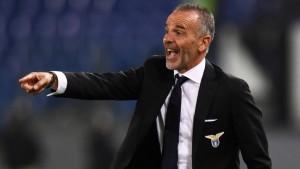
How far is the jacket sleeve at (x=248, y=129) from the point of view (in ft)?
8.28

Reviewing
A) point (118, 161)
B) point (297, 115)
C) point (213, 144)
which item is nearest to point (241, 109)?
point (213, 144)

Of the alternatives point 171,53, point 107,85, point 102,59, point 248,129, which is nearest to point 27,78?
point 107,85

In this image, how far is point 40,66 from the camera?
662 cm

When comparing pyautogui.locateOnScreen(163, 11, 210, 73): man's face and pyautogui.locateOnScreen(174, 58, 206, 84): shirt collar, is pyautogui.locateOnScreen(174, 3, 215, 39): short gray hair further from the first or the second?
pyautogui.locateOnScreen(174, 58, 206, 84): shirt collar

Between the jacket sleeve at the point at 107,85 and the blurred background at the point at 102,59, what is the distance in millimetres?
3720

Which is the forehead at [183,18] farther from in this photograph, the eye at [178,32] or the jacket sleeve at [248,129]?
the jacket sleeve at [248,129]

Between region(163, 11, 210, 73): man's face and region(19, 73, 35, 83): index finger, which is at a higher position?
region(163, 11, 210, 73): man's face

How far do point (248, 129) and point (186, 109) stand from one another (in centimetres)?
22

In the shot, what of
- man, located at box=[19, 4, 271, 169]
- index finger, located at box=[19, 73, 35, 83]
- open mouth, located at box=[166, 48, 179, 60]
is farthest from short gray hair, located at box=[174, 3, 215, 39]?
index finger, located at box=[19, 73, 35, 83]

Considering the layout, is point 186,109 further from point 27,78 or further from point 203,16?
point 27,78

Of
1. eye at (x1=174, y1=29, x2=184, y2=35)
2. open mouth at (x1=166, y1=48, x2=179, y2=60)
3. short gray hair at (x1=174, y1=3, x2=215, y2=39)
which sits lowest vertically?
open mouth at (x1=166, y1=48, x2=179, y2=60)

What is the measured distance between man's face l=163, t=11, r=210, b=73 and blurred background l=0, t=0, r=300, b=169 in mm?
3741

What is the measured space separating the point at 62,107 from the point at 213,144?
411 centimetres

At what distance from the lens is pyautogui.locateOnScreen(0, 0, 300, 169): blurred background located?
6359mm
